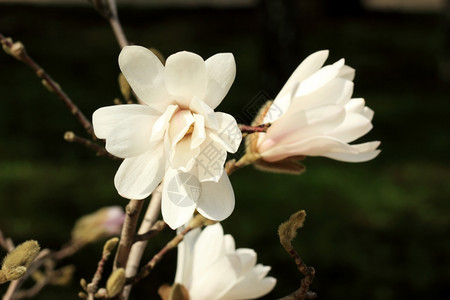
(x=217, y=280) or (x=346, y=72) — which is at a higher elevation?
(x=346, y=72)

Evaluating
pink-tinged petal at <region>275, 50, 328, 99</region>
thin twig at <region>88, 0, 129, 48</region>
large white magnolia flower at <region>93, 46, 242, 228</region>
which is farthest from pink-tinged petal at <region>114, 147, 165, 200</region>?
thin twig at <region>88, 0, 129, 48</region>

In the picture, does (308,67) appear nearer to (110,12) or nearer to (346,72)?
(346,72)

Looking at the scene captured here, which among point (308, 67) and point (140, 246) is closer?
point (308, 67)

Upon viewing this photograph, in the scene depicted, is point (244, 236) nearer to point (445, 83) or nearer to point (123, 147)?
point (123, 147)

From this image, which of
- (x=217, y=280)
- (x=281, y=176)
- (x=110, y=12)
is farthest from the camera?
(x=281, y=176)

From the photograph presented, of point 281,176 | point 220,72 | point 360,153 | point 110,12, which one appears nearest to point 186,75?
point 220,72

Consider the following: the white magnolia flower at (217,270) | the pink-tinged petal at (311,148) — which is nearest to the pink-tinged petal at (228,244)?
the white magnolia flower at (217,270)

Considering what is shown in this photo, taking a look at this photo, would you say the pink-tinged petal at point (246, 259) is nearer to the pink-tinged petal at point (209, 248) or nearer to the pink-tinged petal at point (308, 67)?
the pink-tinged petal at point (209, 248)
